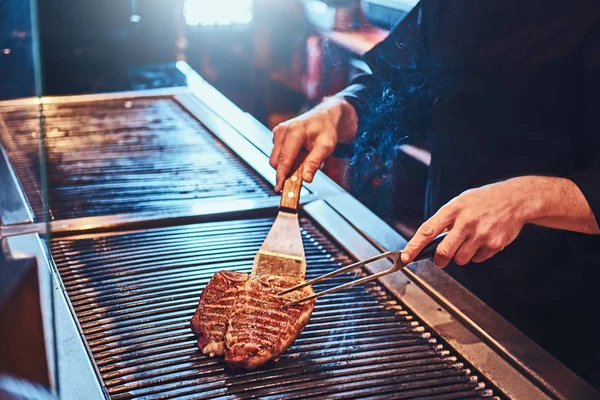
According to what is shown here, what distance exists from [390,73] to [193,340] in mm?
1606

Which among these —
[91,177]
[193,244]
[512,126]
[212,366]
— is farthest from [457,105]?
[91,177]

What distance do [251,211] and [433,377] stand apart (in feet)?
4.17

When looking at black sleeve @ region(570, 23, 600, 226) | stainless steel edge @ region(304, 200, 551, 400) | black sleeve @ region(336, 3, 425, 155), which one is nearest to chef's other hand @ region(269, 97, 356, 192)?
black sleeve @ region(336, 3, 425, 155)

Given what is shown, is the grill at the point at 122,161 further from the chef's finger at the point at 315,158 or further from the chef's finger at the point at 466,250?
the chef's finger at the point at 466,250

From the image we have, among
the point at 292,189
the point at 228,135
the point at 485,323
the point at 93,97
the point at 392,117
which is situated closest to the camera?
the point at 485,323

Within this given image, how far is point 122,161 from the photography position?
3332mm

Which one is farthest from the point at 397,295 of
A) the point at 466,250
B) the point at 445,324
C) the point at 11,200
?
the point at 11,200

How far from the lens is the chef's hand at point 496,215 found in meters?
1.85

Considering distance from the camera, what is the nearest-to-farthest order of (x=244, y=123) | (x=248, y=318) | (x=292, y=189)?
(x=248, y=318) → (x=292, y=189) → (x=244, y=123)

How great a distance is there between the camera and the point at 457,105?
2.76 meters

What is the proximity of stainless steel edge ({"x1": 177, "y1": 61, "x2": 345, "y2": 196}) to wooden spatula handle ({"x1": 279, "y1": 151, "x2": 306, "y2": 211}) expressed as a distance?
0.57m

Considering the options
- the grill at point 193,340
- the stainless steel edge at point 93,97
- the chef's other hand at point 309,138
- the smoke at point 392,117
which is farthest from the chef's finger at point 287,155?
the stainless steel edge at point 93,97

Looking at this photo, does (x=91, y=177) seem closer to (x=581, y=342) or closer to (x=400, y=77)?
(x=400, y=77)

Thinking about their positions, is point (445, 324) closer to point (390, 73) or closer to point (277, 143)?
point (277, 143)
